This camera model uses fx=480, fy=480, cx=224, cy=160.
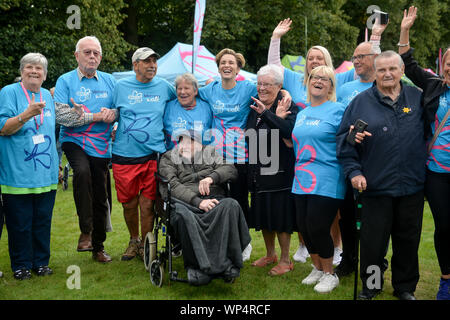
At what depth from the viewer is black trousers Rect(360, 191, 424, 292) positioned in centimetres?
367

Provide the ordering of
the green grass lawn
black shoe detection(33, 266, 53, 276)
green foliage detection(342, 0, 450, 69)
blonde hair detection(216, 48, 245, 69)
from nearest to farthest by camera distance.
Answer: the green grass lawn, black shoe detection(33, 266, 53, 276), blonde hair detection(216, 48, 245, 69), green foliage detection(342, 0, 450, 69)

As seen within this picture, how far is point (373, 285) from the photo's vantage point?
12.6ft

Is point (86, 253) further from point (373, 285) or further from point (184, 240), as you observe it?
point (373, 285)

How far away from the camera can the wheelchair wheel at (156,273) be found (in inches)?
165

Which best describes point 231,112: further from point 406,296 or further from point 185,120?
point 406,296

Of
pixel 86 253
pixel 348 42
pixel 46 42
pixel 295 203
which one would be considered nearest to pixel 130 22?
pixel 46 42

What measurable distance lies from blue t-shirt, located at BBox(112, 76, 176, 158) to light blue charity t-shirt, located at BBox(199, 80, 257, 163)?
22.1 inches

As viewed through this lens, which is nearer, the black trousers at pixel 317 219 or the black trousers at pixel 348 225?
the black trousers at pixel 317 219

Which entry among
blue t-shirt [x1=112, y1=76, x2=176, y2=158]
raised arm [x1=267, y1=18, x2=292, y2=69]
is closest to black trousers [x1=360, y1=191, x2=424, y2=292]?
raised arm [x1=267, y1=18, x2=292, y2=69]

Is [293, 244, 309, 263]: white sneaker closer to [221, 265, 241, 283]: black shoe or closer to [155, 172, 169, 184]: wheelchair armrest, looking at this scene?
[221, 265, 241, 283]: black shoe

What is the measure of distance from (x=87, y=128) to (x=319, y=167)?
2.32 metres

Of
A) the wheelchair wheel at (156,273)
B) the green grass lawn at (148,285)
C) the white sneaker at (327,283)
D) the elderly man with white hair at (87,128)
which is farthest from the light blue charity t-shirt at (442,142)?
the elderly man with white hair at (87,128)

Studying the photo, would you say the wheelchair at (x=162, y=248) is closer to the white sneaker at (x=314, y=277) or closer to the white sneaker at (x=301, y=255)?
the white sneaker at (x=314, y=277)

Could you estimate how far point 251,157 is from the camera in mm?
4570
